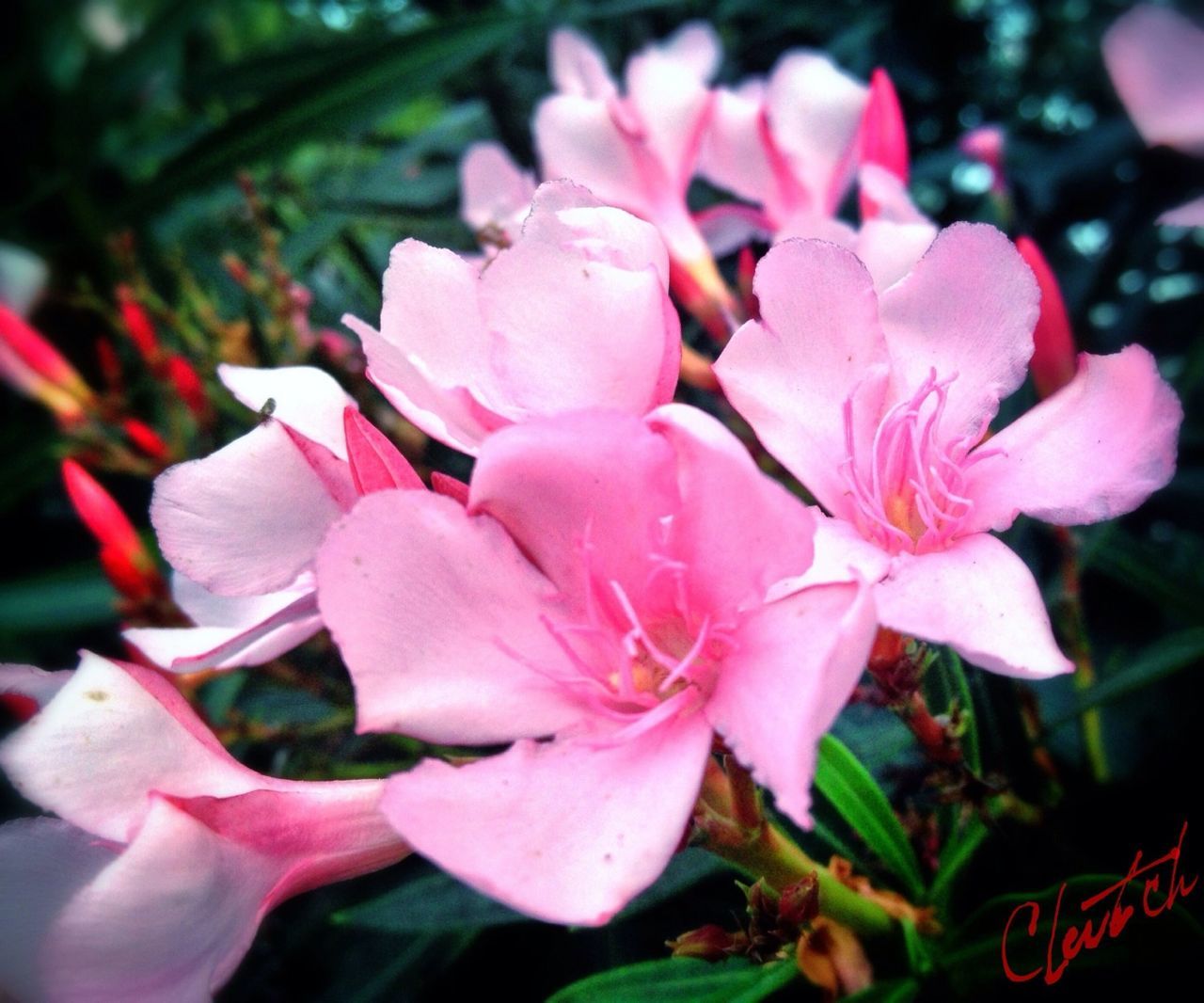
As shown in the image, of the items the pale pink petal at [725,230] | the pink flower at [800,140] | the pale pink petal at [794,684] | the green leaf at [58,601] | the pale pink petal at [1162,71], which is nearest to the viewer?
the pale pink petal at [794,684]

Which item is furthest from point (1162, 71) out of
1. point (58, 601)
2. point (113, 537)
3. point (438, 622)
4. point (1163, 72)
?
point (58, 601)

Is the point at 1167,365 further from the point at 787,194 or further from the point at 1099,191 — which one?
the point at 787,194

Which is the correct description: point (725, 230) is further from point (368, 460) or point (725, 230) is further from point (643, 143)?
point (368, 460)

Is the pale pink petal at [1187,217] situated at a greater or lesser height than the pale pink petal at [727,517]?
lesser

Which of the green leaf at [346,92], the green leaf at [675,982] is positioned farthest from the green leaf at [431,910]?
the green leaf at [346,92]

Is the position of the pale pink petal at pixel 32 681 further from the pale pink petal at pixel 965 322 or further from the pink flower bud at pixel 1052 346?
the pink flower bud at pixel 1052 346

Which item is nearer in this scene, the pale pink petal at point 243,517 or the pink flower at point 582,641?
the pink flower at point 582,641
